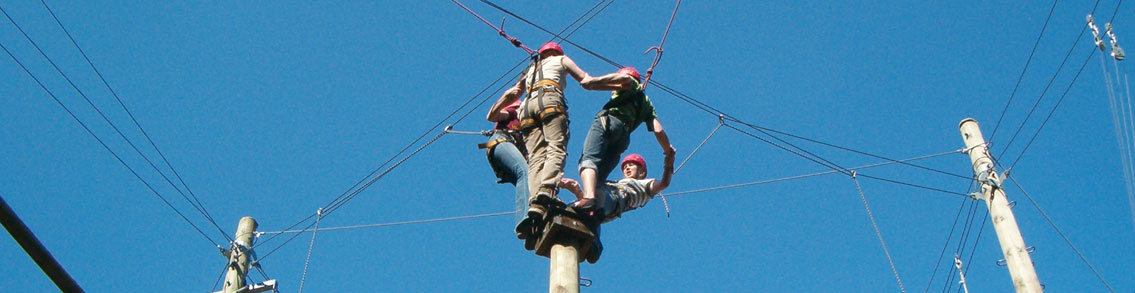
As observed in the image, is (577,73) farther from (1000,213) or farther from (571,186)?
(1000,213)

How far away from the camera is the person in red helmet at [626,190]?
18.3 feet

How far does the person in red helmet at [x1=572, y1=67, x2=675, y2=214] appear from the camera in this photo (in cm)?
595

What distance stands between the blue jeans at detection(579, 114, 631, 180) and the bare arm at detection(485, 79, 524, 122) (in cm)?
53

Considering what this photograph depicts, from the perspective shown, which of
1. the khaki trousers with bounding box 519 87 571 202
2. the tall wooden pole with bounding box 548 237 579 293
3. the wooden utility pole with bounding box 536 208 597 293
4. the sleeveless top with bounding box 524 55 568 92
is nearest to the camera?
the tall wooden pole with bounding box 548 237 579 293

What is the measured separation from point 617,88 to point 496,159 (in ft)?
2.61

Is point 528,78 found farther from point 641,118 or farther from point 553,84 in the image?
point 641,118

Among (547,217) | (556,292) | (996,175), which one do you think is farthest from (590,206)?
(996,175)

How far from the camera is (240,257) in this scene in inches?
343

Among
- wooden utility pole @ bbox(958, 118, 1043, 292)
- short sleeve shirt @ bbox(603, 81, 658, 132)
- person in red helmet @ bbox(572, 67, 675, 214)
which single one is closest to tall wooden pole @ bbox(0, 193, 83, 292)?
person in red helmet @ bbox(572, 67, 675, 214)

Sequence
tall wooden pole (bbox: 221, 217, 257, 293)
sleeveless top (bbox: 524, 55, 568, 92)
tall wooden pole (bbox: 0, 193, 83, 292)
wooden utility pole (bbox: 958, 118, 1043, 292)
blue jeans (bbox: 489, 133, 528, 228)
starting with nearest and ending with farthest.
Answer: tall wooden pole (bbox: 0, 193, 83, 292) < blue jeans (bbox: 489, 133, 528, 228) < sleeveless top (bbox: 524, 55, 568, 92) < wooden utility pole (bbox: 958, 118, 1043, 292) < tall wooden pole (bbox: 221, 217, 257, 293)

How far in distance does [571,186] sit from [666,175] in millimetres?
718

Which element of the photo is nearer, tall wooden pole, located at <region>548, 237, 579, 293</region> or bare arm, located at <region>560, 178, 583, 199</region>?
tall wooden pole, located at <region>548, 237, 579, 293</region>

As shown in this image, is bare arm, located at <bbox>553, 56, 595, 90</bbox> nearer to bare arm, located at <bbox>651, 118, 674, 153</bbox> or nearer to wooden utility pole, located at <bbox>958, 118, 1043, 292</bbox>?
bare arm, located at <bbox>651, 118, 674, 153</bbox>

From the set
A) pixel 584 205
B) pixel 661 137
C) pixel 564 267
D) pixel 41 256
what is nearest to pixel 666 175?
pixel 661 137
